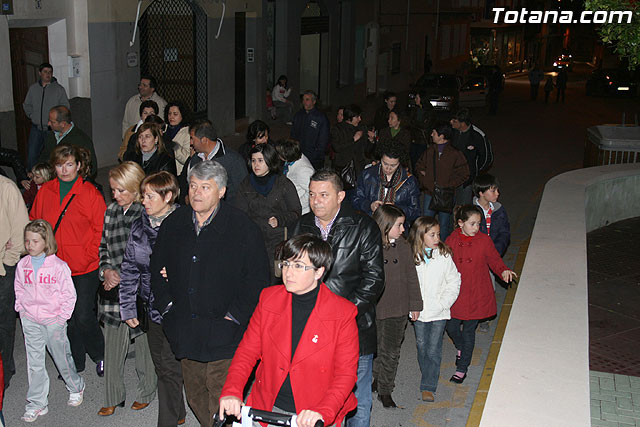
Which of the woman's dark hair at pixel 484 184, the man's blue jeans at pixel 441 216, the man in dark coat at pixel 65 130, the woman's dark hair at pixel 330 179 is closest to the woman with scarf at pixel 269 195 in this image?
the woman's dark hair at pixel 330 179

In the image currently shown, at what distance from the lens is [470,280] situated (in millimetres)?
7074

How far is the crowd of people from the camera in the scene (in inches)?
168

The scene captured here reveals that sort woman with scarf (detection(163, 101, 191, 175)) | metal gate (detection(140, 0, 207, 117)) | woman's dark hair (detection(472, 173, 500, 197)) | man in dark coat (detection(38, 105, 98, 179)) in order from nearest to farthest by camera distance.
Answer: woman's dark hair (detection(472, 173, 500, 197)) < man in dark coat (detection(38, 105, 98, 179)) < woman with scarf (detection(163, 101, 191, 175)) < metal gate (detection(140, 0, 207, 117))

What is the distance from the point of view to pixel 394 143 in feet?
27.1

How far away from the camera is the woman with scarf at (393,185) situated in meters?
8.10

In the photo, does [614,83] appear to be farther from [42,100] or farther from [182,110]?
[182,110]

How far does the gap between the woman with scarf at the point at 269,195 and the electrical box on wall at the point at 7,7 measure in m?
7.69

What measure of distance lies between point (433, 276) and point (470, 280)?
591mm

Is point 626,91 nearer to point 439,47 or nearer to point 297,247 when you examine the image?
point 439,47

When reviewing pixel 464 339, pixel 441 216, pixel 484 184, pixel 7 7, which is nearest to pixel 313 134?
pixel 441 216

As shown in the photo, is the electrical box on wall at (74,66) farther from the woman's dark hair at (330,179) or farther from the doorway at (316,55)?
the doorway at (316,55)

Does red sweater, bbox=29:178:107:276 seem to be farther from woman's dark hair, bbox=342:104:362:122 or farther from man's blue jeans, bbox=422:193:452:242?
woman's dark hair, bbox=342:104:362:122

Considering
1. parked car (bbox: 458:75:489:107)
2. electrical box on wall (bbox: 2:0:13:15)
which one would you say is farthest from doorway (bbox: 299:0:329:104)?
electrical box on wall (bbox: 2:0:13:15)

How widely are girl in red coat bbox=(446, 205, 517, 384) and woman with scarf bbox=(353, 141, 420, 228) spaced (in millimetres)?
1063
